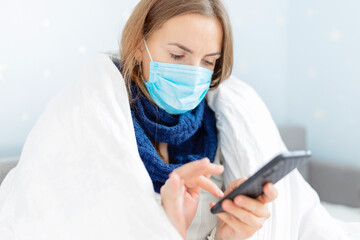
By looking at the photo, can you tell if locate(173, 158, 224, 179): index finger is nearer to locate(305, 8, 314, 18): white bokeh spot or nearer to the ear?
the ear

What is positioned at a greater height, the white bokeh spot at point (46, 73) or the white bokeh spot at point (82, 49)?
the white bokeh spot at point (82, 49)

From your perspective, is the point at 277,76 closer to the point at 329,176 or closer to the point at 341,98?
the point at 341,98

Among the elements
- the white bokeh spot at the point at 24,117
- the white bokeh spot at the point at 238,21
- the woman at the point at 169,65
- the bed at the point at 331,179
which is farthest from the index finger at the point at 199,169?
the white bokeh spot at the point at 238,21

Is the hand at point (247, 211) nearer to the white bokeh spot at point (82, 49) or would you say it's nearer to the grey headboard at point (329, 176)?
the white bokeh spot at point (82, 49)

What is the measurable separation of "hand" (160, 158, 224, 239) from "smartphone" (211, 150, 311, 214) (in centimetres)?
6

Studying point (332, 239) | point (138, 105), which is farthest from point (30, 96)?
point (332, 239)

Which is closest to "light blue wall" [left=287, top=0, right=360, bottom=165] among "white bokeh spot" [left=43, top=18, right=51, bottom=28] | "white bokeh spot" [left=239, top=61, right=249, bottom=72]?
"white bokeh spot" [left=239, top=61, right=249, bottom=72]

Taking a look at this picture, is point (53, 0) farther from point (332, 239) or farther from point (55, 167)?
point (332, 239)

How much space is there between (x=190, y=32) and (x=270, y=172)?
0.50 meters

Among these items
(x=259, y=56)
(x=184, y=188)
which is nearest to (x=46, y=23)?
(x=184, y=188)

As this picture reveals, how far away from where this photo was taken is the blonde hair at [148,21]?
1.08 meters

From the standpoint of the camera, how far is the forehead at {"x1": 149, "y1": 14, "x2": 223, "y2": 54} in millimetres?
1060

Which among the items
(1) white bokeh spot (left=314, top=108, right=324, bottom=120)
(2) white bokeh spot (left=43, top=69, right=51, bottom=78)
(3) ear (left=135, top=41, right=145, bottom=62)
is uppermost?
(3) ear (left=135, top=41, right=145, bottom=62)

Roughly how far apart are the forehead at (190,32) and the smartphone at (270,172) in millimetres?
450
